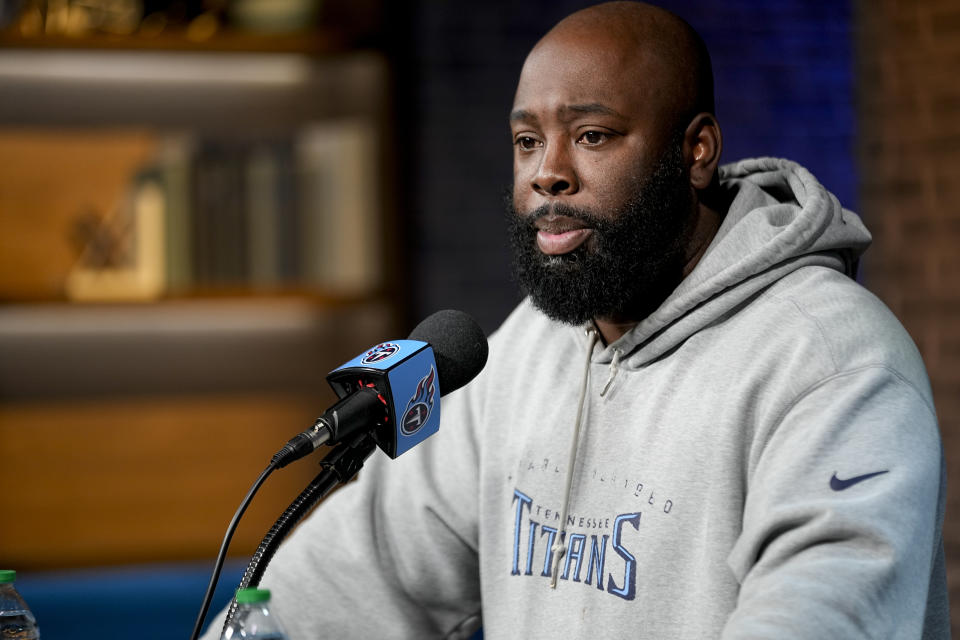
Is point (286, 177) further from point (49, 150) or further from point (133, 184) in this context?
point (49, 150)

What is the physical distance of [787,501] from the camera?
1.06 metres

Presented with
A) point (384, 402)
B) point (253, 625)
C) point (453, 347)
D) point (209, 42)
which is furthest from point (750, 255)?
point (209, 42)

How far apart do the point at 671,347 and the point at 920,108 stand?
5.86ft

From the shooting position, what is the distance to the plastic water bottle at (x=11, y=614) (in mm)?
1109

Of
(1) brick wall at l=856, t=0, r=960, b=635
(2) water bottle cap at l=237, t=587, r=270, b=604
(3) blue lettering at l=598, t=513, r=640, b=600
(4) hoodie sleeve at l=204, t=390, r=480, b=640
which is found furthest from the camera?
(1) brick wall at l=856, t=0, r=960, b=635

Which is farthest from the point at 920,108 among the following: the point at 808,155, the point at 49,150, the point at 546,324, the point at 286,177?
the point at 49,150

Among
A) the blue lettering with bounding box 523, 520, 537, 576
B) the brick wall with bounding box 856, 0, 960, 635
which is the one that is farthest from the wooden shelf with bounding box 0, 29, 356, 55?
the blue lettering with bounding box 523, 520, 537, 576

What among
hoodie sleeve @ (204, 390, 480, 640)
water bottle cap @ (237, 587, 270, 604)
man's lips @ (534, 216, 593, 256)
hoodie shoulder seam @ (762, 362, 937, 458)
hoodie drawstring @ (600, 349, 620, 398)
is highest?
man's lips @ (534, 216, 593, 256)

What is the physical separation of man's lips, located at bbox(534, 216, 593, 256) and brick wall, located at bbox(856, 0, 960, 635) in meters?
1.70

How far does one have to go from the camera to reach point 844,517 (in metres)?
0.99

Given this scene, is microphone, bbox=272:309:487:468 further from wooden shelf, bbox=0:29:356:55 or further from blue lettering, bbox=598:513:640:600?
wooden shelf, bbox=0:29:356:55

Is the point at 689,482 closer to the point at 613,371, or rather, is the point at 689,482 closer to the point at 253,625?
the point at 613,371

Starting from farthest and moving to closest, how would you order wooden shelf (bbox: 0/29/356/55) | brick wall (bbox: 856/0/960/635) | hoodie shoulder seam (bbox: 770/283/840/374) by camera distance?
brick wall (bbox: 856/0/960/635), wooden shelf (bbox: 0/29/356/55), hoodie shoulder seam (bbox: 770/283/840/374)

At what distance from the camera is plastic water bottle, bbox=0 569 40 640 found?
1.11 meters
